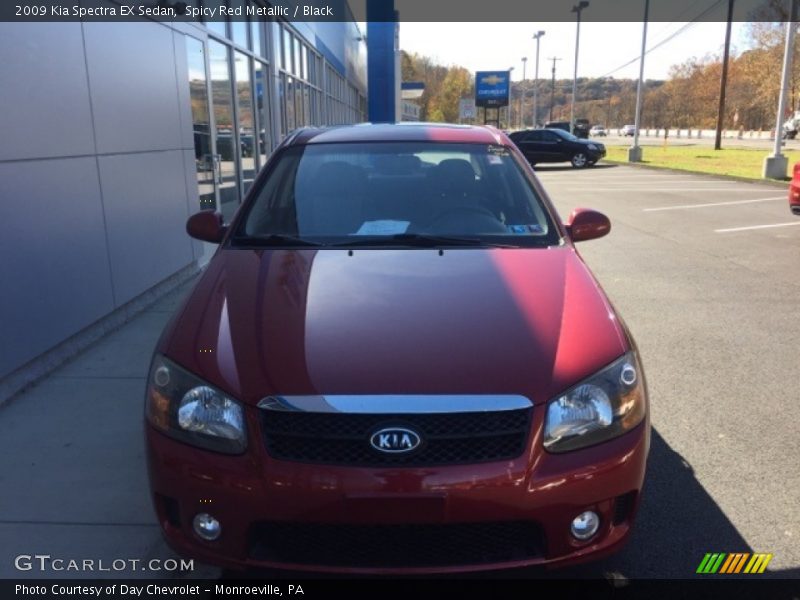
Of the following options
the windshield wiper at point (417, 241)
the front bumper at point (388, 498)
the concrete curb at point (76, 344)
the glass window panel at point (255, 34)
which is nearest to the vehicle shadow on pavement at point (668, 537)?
the front bumper at point (388, 498)

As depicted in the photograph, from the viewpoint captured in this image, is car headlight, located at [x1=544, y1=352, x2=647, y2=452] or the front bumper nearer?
the front bumper

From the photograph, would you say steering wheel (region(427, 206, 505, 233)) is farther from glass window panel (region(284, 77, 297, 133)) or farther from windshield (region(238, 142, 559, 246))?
glass window panel (region(284, 77, 297, 133))

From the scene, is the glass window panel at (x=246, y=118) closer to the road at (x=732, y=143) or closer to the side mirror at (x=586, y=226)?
the side mirror at (x=586, y=226)

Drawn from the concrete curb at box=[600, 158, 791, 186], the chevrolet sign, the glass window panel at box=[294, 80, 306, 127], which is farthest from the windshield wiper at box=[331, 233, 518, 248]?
the chevrolet sign

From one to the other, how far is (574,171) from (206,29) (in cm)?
2046

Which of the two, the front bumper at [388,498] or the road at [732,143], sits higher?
the front bumper at [388,498]

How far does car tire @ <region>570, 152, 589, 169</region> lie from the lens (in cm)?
2791

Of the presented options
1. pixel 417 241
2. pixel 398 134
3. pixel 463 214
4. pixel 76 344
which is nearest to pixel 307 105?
pixel 76 344

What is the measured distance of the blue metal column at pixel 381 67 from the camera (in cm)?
2123

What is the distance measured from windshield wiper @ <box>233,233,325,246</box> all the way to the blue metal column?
18092 mm

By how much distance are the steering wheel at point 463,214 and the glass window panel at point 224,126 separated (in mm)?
5944

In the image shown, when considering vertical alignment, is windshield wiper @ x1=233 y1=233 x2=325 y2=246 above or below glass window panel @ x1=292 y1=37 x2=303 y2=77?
below

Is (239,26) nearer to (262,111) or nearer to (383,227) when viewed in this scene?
(262,111)

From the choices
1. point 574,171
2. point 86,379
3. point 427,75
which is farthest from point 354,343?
point 427,75
